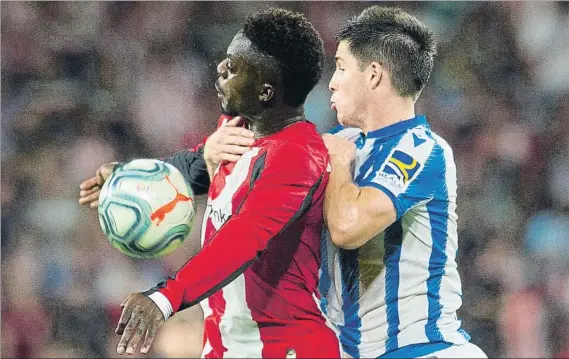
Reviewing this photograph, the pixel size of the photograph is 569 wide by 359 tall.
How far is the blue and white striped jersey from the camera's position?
10.0ft

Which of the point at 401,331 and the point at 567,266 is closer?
the point at 401,331

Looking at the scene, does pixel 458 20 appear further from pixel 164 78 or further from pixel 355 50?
pixel 355 50

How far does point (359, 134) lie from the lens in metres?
3.32

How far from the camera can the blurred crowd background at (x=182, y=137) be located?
5.80 metres

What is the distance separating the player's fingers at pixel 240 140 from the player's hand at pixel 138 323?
2.57 ft

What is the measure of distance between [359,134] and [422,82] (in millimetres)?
290

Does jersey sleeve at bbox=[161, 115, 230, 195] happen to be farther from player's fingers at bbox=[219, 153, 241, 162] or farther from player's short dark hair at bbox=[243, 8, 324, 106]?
player's short dark hair at bbox=[243, 8, 324, 106]

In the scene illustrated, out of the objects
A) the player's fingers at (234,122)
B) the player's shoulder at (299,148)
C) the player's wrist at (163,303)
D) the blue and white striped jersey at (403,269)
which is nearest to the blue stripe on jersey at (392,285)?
the blue and white striped jersey at (403,269)

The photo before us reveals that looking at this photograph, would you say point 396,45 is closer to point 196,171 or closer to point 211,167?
point 211,167

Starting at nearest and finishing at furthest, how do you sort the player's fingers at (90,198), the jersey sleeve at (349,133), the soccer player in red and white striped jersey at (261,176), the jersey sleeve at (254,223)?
the jersey sleeve at (254,223)
the soccer player in red and white striped jersey at (261,176)
the jersey sleeve at (349,133)
the player's fingers at (90,198)

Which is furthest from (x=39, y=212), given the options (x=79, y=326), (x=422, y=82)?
(x=422, y=82)

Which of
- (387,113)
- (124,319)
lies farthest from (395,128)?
(124,319)

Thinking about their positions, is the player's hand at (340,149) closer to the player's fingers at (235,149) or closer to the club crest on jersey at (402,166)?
the club crest on jersey at (402,166)

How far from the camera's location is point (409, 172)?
299cm
